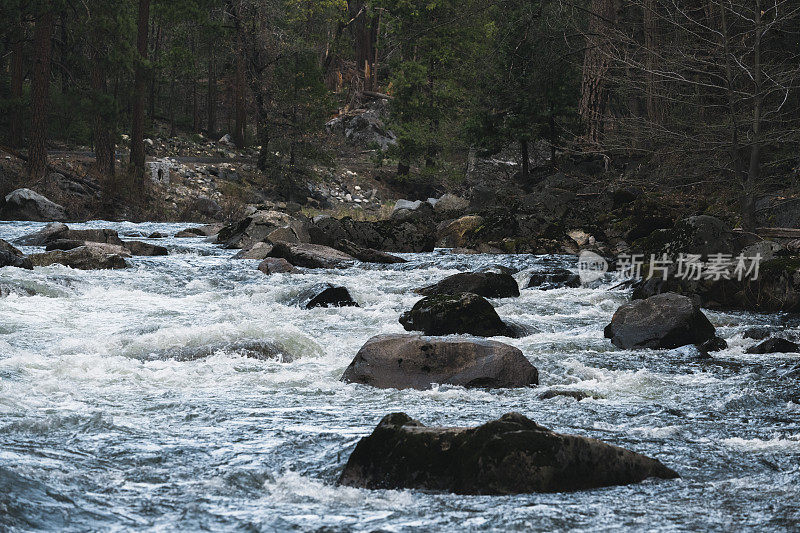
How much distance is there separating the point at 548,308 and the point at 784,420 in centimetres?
510

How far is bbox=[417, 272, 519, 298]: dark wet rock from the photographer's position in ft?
36.7

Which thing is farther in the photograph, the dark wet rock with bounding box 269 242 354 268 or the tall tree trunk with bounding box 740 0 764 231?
the dark wet rock with bounding box 269 242 354 268

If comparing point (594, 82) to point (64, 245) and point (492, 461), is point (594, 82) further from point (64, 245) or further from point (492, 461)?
point (492, 461)

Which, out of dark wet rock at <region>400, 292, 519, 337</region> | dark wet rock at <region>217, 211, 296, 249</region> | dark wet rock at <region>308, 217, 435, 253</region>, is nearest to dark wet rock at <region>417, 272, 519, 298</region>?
dark wet rock at <region>400, 292, 519, 337</region>

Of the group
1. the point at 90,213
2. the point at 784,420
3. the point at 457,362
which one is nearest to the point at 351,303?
the point at 457,362

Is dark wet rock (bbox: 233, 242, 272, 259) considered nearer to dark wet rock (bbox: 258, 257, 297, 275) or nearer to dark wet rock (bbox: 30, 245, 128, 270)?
dark wet rock (bbox: 258, 257, 297, 275)

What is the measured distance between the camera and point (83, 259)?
513 inches

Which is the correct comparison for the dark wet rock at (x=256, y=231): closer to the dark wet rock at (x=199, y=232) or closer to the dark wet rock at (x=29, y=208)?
the dark wet rock at (x=199, y=232)

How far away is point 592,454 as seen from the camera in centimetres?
411

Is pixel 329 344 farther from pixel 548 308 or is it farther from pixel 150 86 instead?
pixel 150 86

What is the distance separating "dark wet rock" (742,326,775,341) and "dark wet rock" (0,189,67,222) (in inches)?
717

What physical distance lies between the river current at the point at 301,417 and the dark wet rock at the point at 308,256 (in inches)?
153

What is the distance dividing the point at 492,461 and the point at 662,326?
471cm

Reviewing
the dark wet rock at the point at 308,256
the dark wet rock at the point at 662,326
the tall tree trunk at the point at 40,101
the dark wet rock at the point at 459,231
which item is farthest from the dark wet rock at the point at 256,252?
the tall tree trunk at the point at 40,101
